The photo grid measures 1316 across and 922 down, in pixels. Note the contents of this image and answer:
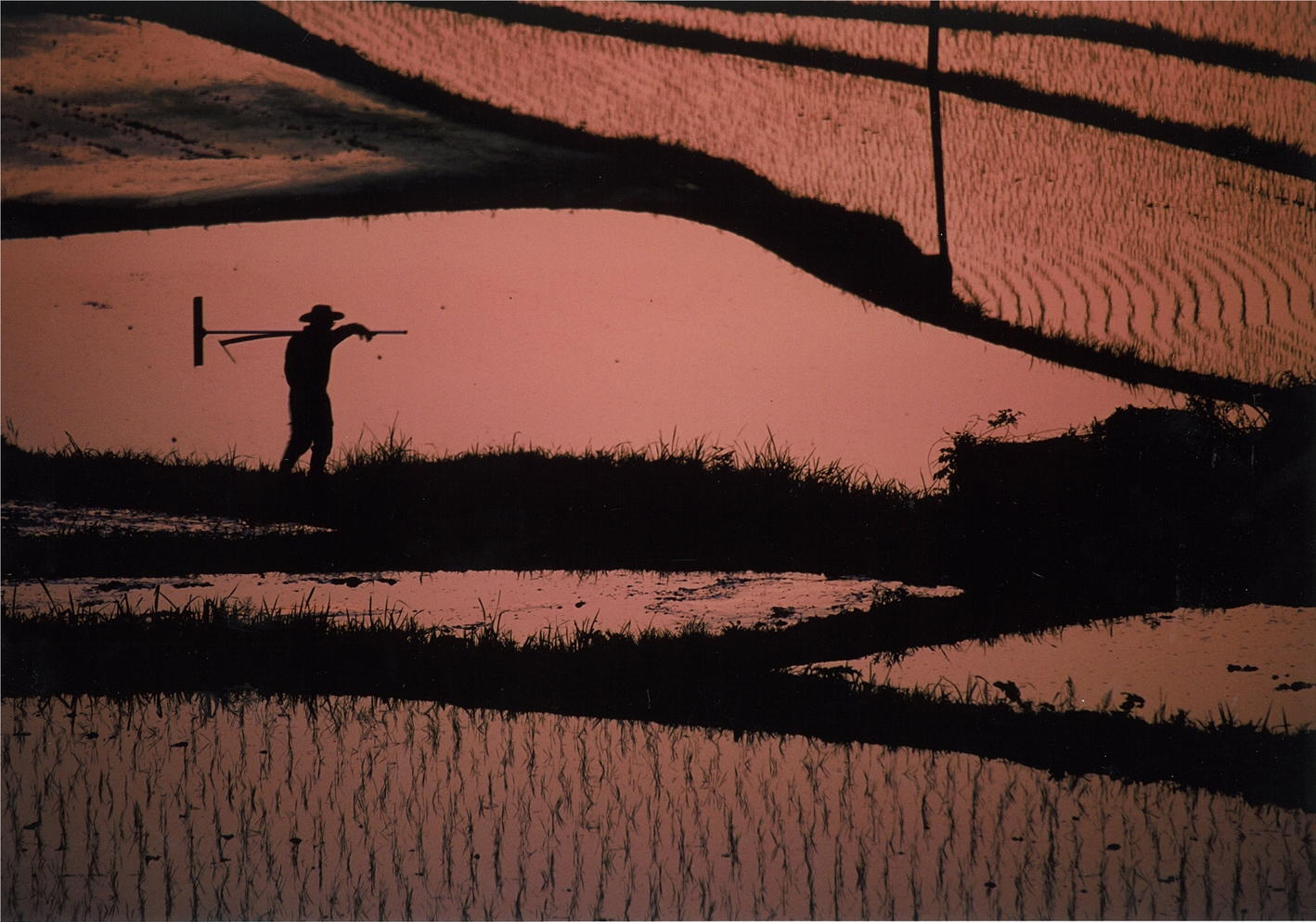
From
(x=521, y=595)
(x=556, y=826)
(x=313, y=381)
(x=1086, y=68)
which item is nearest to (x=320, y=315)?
(x=313, y=381)

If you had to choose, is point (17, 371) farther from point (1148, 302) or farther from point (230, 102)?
point (1148, 302)

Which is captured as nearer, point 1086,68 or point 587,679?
point 587,679

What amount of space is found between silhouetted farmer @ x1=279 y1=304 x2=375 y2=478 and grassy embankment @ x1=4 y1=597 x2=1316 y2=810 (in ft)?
1.06

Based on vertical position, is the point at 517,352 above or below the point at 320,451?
above

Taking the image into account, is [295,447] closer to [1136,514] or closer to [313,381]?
[313,381]

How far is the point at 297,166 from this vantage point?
2.27 m

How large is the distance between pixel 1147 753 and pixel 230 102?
2.23 meters

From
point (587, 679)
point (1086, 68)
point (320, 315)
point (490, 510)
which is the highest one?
point (1086, 68)

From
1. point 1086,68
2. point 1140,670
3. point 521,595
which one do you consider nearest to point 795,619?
point 521,595

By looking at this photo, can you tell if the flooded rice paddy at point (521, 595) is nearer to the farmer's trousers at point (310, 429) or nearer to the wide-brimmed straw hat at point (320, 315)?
the farmer's trousers at point (310, 429)

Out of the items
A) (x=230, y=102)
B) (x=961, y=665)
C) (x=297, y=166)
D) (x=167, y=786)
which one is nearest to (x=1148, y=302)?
(x=961, y=665)

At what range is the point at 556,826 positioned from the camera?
2.05 meters

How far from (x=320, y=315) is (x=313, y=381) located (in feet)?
0.44

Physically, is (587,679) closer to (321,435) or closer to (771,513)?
(771,513)
